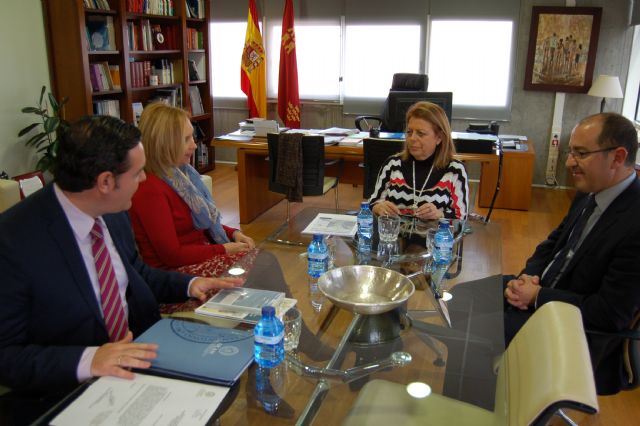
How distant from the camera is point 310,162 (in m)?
4.14

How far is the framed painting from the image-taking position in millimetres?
5562

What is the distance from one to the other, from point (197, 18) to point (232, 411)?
5779 mm

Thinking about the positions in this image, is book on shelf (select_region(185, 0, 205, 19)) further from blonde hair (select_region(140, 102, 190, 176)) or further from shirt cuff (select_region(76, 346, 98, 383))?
shirt cuff (select_region(76, 346, 98, 383))

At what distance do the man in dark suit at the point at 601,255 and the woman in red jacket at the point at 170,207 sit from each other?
1.22 meters

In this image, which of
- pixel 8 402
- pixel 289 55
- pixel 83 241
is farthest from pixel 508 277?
pixel 289 55

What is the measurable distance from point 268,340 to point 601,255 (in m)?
1.18

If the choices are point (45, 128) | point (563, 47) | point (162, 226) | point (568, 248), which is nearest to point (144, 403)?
point (162, 226)

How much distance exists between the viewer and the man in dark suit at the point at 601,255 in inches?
66.9

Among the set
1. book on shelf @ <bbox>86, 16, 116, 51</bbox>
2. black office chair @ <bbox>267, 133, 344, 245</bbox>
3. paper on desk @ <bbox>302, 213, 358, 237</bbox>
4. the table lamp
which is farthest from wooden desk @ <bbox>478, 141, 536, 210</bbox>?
book on shelf @ <bbox>86, 16, 116, 51</bbox>

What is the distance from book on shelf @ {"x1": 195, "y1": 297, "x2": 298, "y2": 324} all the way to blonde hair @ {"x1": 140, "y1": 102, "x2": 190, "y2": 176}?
0.79m

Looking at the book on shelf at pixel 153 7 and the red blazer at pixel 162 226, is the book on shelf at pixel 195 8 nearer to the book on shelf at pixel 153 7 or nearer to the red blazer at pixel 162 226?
the book on shelf at pixel 153 7

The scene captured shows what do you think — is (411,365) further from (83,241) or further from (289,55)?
(289,55)

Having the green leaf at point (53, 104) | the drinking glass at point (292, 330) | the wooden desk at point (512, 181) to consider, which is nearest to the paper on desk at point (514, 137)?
the wooden desk at point (512, 181)

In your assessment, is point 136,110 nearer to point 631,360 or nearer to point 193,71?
point 193,71
